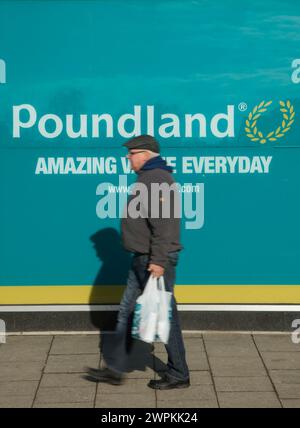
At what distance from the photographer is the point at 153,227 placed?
6543 mm

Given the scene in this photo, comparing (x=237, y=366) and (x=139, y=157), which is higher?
(x=139, y=157)

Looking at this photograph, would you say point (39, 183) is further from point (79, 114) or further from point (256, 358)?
point (256, 358)

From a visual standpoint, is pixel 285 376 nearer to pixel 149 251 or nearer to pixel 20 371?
pixel 149 251

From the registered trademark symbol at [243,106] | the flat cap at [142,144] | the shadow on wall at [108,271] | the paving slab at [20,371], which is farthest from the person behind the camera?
the shadow on wall at [108,271]

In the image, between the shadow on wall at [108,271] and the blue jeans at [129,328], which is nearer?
the blue jeans at [129,328]

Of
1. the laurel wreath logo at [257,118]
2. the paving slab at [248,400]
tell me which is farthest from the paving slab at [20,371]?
the laurel wreath logo at [257,118]

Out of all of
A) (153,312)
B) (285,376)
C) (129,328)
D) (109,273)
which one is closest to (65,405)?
(129,328)

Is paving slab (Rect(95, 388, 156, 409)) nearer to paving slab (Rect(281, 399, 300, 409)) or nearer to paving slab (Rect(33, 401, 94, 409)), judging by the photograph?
paving slab (Rect(33, 401, 94, 409))

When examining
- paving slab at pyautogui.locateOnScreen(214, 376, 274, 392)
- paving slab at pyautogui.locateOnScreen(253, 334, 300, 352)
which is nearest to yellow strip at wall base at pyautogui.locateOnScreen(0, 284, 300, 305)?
paving slab at pyautogui.locateOnScreen(253, 334, 300, 352)

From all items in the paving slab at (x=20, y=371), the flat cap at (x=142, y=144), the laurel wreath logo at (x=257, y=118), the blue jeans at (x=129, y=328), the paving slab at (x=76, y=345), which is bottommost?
the paving slab at (x=20, y=371)

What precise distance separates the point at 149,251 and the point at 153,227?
0.70ft

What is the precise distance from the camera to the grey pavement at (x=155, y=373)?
6.55 m

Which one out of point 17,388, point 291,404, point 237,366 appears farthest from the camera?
point 237,366

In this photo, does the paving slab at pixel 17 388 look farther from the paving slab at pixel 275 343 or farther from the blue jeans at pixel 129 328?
the paving slab at pixel 275 343
